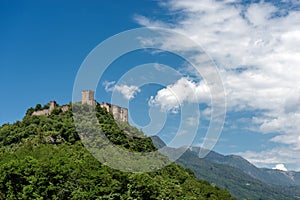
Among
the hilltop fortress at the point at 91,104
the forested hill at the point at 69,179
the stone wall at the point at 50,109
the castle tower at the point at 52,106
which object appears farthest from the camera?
the castle tower at the point at 52,106

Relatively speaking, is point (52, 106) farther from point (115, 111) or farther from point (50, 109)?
point (115, 111)

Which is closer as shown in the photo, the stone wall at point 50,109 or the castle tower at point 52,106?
the stone wall at point 50,109

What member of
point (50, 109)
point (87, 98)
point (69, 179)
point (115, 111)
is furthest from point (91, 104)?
point (69, 179)

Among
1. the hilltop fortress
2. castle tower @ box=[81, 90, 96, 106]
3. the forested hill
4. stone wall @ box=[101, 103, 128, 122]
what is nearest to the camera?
the forested hill

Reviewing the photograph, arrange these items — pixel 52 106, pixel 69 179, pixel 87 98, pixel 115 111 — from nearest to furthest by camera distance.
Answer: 1. pixel 69 179
2. pixel 87 98
3. pixel 52 106
4. pixel 115 111

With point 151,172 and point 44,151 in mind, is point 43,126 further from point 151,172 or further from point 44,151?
point 151,172

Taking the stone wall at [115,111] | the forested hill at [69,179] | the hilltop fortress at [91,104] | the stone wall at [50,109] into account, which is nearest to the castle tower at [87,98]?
the hilltop fortress at [91,104]

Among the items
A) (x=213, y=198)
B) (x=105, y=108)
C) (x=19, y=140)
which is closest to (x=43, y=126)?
(x=19, y=140)

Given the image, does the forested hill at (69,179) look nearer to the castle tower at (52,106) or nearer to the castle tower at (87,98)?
the castle tower at (52,106)

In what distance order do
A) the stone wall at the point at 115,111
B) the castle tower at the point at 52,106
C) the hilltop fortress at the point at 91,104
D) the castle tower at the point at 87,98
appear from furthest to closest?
the stone wall at the point at 115,111
the castle tower at the point at 52,106
the hilltop fortress at the point at 91,104
the castle tower at the point at 87,98

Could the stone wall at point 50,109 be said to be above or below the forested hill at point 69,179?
above

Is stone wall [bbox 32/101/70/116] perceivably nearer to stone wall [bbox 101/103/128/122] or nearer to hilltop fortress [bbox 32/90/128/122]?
hilltop fortress [bbox 32/90/128/122]

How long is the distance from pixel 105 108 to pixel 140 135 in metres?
10.9

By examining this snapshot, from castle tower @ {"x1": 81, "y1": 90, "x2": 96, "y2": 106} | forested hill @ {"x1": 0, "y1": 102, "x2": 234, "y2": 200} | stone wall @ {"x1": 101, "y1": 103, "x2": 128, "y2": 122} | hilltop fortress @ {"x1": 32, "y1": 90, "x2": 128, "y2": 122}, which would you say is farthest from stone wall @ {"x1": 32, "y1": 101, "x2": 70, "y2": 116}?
forested hill @ {"x1": 0, "y1": 102, "x2": 234, "y2": 200}
